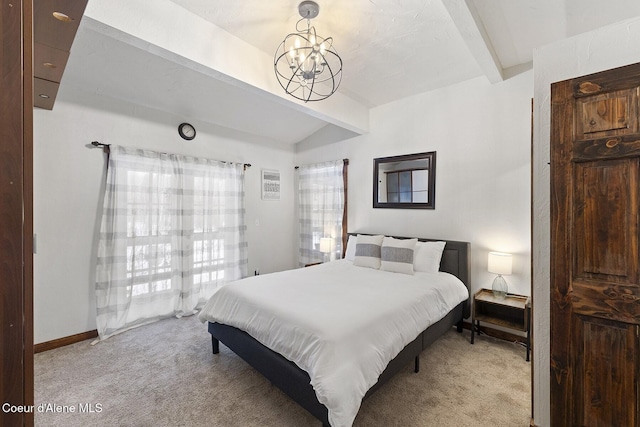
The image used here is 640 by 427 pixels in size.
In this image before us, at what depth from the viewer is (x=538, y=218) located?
1618 millimetres

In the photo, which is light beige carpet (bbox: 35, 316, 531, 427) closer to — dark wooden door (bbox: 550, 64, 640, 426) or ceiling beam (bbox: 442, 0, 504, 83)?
dark wooden door (bbox: 550, 64, 640, 426)

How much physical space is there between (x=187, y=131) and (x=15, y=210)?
11.1ft

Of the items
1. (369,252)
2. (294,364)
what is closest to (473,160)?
(369,252)

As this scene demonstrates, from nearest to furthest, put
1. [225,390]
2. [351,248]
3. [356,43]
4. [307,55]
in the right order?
[225,390] → [307,55] → [356,43] → [351,248]

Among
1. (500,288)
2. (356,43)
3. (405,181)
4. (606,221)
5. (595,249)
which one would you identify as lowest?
(500,288)

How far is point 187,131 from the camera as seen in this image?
145 inches

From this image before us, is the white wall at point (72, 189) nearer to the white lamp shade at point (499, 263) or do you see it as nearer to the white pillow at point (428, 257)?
the white pillow at point (428, 257)

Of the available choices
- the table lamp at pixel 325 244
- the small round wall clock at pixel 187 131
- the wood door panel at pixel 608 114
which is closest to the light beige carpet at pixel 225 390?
the wood door panel at pixel 608 114

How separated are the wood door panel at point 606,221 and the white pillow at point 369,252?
6.81ft

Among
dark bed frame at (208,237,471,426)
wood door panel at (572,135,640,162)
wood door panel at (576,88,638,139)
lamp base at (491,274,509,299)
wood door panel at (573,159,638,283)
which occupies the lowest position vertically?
dark bed frame at (208,237,471,426)

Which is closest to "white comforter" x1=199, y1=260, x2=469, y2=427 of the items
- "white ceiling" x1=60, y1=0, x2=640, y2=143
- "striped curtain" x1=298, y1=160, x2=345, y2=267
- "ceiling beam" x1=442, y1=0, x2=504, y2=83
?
"striped curtain" x1=298, y1=160, x2=345, y2=267

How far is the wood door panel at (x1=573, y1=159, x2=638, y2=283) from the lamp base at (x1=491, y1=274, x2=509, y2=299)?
168 cm

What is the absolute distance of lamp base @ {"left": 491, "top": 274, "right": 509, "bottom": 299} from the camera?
9.42ft

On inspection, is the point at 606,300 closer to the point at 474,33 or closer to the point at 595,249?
the point at 595,249
